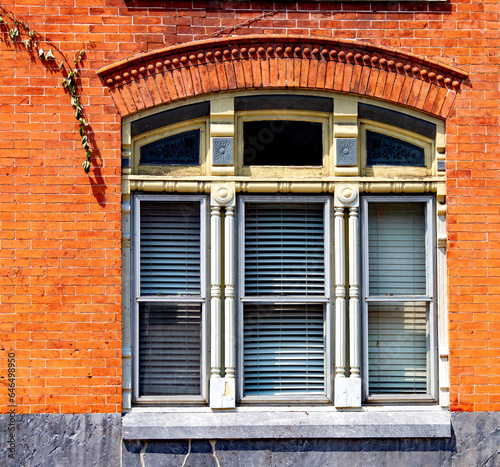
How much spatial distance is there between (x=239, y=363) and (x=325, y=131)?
2327 millimetres

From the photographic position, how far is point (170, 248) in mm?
5758

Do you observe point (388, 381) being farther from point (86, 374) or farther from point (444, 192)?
point (86, 374)

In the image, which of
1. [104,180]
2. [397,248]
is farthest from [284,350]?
[104,180]

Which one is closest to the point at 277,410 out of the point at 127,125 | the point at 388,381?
the point at 388,381

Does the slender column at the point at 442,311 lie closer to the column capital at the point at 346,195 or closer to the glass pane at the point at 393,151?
the glass pane at the point at 393,151

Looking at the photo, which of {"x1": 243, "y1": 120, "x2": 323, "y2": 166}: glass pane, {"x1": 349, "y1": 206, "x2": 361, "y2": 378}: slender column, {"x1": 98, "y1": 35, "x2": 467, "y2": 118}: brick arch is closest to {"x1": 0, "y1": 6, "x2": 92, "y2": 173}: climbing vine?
{"x1": 98, "y1": 35, "x2": 467, "y2": 118}: brick arch

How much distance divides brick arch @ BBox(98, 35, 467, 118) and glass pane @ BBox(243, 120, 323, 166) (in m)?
0.38

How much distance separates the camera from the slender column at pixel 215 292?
5.61 meters

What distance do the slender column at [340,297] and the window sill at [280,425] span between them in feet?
1.45

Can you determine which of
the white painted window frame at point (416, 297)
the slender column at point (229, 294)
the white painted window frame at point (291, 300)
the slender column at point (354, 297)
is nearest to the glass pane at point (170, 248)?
the slender column at point (229, 294)

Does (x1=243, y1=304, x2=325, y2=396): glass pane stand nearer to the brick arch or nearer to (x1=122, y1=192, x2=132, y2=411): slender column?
(x1=122, y1=192, x2=132, y2=411): slender column

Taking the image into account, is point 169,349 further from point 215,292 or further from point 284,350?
point 284,350

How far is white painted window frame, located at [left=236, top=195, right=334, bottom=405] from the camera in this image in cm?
567

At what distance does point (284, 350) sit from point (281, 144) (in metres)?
1.94
